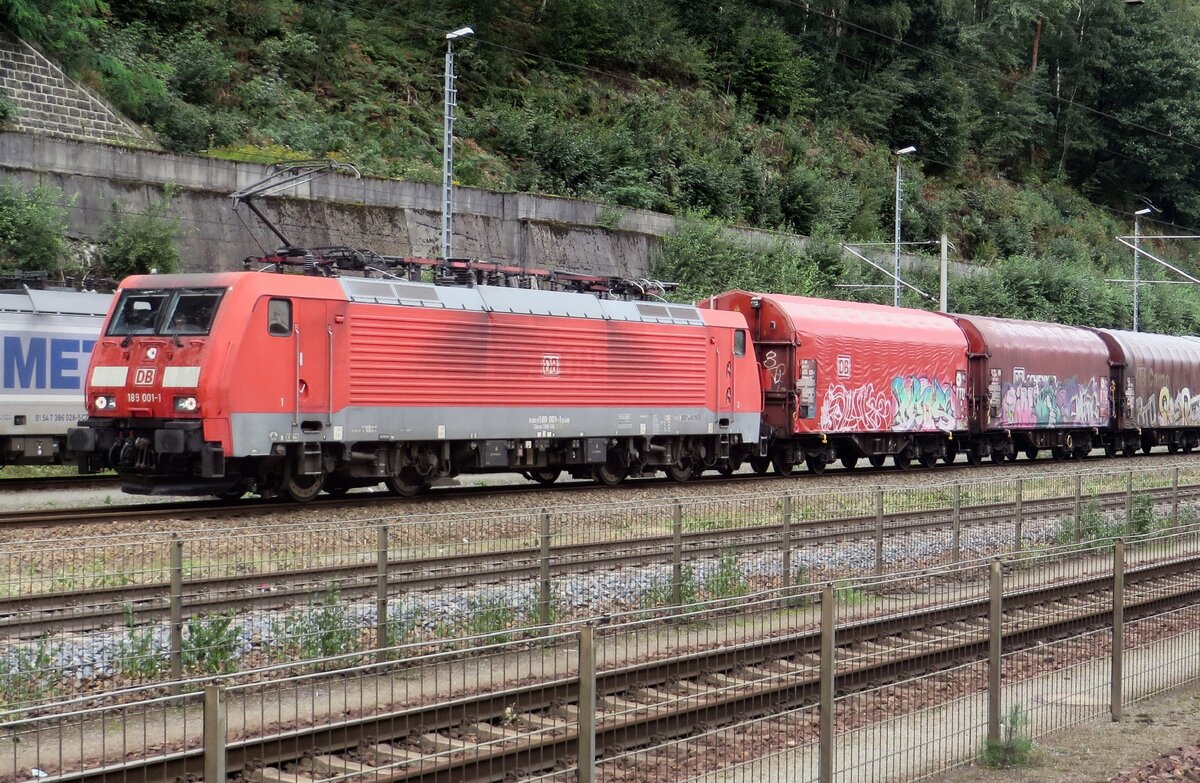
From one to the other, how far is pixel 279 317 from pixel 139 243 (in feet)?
41.1

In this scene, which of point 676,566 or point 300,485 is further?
point 300,485

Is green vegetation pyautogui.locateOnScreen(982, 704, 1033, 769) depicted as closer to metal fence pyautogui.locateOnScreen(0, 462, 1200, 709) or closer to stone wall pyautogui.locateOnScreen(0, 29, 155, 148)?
metal fence pyautogui.locateOnScreen(0, 462, 1200, 709)

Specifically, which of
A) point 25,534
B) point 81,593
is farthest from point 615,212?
point 81,593

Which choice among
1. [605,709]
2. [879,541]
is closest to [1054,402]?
[879,541]

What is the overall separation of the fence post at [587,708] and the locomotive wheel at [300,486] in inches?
570

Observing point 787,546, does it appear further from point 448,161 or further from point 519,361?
point 448,161

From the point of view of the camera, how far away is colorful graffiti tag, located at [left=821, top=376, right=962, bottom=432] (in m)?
31.0

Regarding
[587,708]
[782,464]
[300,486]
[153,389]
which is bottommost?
[587,708]

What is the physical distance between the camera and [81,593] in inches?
526

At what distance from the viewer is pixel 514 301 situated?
78.9 feet

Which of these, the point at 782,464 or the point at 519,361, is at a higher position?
the point at 519,361

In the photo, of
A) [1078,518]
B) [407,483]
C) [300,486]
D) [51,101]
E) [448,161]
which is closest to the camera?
[1078,518]

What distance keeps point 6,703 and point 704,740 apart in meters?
5.45

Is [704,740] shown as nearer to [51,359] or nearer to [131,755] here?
[131,755]
